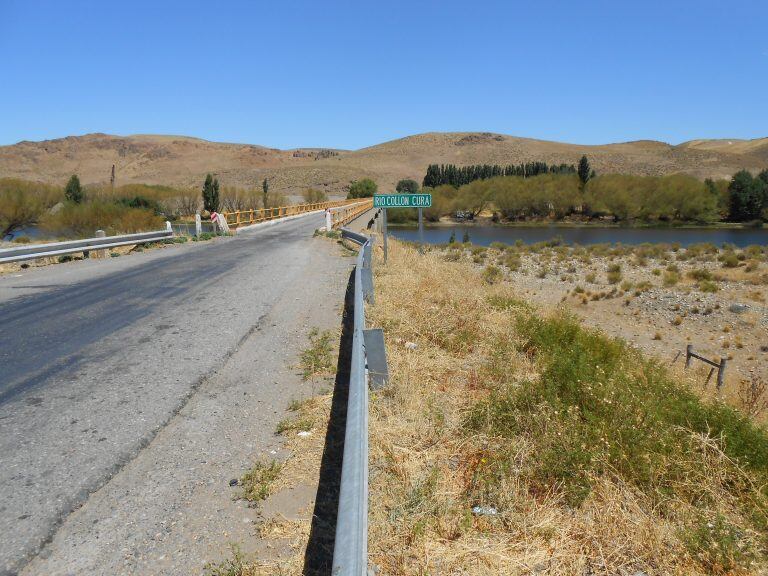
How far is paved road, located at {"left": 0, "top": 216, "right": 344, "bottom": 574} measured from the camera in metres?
3.47

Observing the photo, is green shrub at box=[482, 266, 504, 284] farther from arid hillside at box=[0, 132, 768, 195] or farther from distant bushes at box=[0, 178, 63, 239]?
arid hillside at box=[0, 132, 768, 195]

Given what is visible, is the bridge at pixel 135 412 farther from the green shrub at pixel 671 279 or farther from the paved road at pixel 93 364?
the green shrub at pixel 671 279

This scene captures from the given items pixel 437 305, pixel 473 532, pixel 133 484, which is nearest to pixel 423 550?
pixel 473 532

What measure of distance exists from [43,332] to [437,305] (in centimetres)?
559

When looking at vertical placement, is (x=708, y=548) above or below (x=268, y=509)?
below

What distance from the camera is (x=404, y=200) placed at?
1208 cm

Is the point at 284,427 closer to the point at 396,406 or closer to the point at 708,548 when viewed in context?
the point at 396,406

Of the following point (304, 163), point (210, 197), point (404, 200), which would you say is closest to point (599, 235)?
point (210, 197)

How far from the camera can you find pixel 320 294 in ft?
33.1

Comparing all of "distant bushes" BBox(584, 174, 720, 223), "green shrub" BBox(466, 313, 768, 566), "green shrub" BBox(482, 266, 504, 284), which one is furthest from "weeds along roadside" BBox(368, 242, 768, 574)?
"distant bushes" BBox(584, 174, 720, 223)

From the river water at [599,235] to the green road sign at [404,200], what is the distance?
4488cm

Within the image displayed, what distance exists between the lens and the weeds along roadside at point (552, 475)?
10.1 ft

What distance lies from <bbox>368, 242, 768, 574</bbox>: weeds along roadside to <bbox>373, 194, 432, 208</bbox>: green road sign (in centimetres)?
610

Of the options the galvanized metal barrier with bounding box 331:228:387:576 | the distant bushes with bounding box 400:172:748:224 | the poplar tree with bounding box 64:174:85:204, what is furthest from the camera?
the distant bushes with bounding box 400:172:748:224
